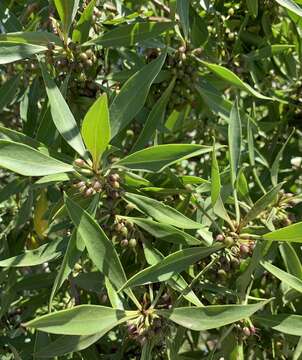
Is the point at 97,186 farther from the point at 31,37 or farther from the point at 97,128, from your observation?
the point at 31,37

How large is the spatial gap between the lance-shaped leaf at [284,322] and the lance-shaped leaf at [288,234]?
24cm

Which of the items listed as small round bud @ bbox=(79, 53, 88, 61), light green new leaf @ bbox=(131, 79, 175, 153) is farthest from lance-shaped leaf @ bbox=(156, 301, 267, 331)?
small round bud @ bbox=(79, 53, 88, 61)

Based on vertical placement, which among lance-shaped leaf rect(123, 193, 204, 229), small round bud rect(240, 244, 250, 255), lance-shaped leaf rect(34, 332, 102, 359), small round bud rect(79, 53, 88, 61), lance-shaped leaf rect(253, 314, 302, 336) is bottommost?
lance-shaped leaf rect(253, 314, 302, 336)

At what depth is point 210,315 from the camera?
1432 mm

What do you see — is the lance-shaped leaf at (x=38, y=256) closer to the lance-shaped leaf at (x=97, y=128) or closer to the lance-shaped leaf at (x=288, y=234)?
the lance-shaped leaf at (x=97, y=128)

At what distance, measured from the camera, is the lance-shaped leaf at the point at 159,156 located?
58.7 inches

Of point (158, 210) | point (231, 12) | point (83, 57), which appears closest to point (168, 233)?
point (158, 210)

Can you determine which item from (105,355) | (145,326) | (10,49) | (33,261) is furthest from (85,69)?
(105,355)

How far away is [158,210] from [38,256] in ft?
1.05

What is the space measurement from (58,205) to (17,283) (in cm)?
44

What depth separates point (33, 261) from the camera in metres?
1.62

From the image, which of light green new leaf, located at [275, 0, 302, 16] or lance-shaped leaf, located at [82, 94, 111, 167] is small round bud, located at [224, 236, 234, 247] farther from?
light green new leaf, located at [275, 0, 302, 16]

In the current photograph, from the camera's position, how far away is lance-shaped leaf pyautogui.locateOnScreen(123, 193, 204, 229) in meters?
1.56

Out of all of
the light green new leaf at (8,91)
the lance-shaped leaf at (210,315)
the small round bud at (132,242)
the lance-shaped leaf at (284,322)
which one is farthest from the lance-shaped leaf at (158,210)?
the light green new leaf at (8,91)
